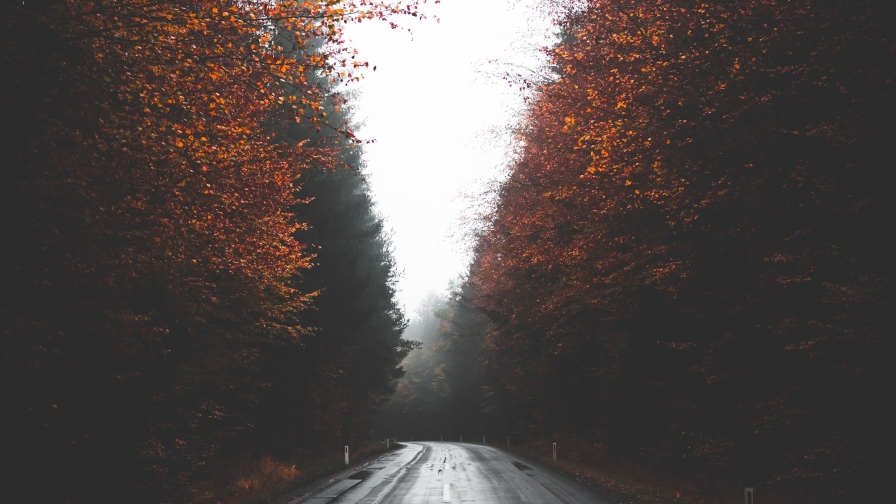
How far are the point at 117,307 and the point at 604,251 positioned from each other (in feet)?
39.8

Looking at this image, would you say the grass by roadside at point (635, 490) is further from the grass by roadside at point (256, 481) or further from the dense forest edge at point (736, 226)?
the grass by roadside at point (256, 481)

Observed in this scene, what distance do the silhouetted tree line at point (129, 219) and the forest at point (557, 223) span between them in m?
0.05

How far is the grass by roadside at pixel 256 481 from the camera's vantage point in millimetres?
13734

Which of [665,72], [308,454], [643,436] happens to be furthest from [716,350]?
[308,454]

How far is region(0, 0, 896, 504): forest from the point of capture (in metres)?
7.70

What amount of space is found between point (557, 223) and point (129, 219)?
43.0 feet

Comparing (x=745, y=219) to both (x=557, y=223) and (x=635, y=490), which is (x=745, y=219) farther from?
(x=557, y=223)

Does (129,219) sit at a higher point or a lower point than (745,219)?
lower

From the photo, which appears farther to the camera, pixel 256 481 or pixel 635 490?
pixel 256 481

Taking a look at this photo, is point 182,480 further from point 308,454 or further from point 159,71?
point 308,454

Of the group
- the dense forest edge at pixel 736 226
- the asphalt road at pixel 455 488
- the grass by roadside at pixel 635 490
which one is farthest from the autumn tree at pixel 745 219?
the asphalt road at pixel 455 488

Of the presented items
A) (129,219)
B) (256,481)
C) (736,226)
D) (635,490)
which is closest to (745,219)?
(736,226)

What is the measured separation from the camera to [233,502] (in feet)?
43.5

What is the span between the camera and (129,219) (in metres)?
8.49
